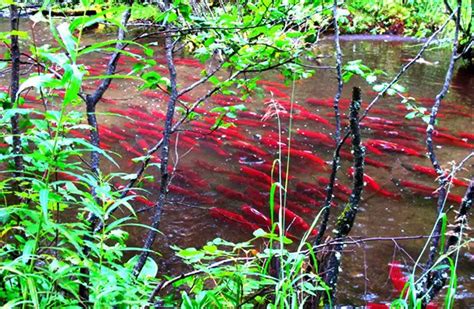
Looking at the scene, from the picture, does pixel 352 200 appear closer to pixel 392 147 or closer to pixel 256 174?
pixel 256 174

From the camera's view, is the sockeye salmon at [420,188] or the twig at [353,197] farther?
the sockeye salmon at [420,188]

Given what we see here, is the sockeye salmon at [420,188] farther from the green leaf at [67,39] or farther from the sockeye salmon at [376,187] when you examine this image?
the green leaf at [67,39]

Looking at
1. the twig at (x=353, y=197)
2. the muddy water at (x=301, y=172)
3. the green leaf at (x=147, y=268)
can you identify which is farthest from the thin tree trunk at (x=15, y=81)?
the twig at (x=353, y=197)

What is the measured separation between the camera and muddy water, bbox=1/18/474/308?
3775mm

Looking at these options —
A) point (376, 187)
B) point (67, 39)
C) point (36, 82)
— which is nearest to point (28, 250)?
point (36, 82)

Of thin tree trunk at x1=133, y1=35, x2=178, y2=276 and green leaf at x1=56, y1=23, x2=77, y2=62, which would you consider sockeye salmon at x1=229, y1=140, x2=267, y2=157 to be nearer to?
thin tree trunk at x1=133, y1=35, x2=178, y2=276

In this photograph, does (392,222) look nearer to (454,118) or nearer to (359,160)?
(359,160)

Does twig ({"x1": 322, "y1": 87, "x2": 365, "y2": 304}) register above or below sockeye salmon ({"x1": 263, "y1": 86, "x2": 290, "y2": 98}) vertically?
above

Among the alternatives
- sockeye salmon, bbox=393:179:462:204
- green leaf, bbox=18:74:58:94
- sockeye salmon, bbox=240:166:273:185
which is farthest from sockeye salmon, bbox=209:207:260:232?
green leaf, bbox=18:74:58:94

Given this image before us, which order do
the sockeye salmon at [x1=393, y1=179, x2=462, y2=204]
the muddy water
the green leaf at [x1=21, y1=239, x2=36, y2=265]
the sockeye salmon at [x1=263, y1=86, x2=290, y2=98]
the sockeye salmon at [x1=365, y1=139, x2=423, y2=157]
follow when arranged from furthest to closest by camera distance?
the sockeye salmon at [x1=263, y1=86, x2=290, y2=98]
the sockeye salmon at [x1=365, y1=139, x2=423, y2=157]
the sockeye salmon at [x1=393, y1=179, x2=462, y2=204]
the muddy water
the green leaf at [x1=21, y1=239, x2=36, y2=265]

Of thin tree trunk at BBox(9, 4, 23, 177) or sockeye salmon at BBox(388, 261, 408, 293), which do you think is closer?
thin tree trunk at BBox(9, 4, 23, 177)

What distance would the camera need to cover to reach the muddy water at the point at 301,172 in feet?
12.4

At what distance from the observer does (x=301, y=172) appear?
5.38 m

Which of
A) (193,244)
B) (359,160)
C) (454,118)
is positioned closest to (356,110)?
(359,160)
